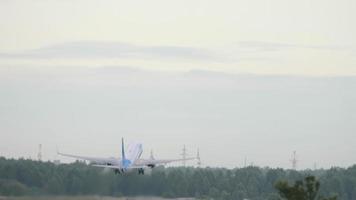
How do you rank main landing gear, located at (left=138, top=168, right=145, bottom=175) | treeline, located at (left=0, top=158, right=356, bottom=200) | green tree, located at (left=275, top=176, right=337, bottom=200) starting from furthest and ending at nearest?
main landing gear, located at (left=138, top=168, right=145, bottom=175), treeline, located at (left=0, top=158, right=356, bottom=200), green tree, located at (left=275, top=176, right=337, bottom=200)

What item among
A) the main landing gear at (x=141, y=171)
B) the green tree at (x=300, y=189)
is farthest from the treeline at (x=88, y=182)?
the green tree at (x=300, y=189)

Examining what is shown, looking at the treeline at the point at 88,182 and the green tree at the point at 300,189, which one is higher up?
the treeline at the point at 88,182

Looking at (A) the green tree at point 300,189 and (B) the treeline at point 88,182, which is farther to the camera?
(B) the treeline at point 88,182

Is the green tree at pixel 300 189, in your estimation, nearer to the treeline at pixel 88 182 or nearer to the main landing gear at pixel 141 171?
the treeline at pixel 88 182

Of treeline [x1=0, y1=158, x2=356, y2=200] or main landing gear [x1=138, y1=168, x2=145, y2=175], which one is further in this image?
main landing gear [x1=138, y1=168, x2=145, y2=175]

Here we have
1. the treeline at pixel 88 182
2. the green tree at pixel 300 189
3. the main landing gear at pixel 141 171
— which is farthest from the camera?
the main landing gear at pixel 141 171

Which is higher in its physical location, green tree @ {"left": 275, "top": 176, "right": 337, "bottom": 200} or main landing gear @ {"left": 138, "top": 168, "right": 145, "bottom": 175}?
main landing gear @ {"left": 138, "top": 168, "right": 145, "bottom": 175}

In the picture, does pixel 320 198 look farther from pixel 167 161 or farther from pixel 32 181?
pixel 167 161

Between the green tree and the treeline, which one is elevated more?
the treeline

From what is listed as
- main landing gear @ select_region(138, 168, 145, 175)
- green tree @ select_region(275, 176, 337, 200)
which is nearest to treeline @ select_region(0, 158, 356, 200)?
main landing gear @ select_region(138, 168, 145, 175)

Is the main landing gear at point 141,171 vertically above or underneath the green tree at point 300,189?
above

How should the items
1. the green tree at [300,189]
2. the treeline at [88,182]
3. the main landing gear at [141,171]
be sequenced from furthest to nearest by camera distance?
the main landing gear at [141,171]
the treeline at [88,182]
the green tree at [300,189]

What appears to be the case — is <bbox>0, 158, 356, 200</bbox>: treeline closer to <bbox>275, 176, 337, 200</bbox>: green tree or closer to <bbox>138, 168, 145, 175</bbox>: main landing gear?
<bbox>138, 168, 145, 175</bbox>: main landing gear

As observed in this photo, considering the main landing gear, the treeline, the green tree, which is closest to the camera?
the green tree
